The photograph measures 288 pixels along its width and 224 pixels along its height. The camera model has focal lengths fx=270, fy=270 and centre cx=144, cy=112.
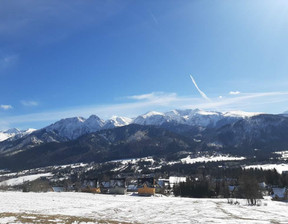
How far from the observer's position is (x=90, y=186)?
480 feet

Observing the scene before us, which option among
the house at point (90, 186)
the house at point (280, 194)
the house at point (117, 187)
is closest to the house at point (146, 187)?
the house at point (117, 187)

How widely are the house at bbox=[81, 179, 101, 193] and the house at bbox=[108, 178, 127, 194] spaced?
712 cm

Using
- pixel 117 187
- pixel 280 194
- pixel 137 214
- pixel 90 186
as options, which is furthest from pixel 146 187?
pixel 137 214

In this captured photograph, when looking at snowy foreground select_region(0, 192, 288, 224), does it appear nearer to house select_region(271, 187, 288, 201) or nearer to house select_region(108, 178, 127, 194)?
house select_region(271, 187, 288, 201)

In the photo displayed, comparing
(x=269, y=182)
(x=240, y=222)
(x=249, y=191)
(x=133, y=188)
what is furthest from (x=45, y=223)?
(x=269, y=182)

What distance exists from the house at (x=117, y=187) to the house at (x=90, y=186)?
7.12 m

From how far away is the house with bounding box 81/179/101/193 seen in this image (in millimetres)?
143750

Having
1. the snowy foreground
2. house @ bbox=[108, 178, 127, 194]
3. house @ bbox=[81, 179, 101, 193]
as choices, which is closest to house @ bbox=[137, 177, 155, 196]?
house @ bbox=[108, 178, 127, 194]

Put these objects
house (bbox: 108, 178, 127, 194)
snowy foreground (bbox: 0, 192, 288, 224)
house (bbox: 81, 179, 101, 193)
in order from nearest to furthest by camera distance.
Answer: snowy foreground (bbox: 0, 192, 288, 224) < house (bbox: 108, 178, 127, 194) < house (bbox: 81, 179, 101, 193)

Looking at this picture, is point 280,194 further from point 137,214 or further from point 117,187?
point 137,214

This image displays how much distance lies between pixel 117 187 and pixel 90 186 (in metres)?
18.1

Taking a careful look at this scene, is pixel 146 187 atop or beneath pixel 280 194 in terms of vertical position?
atop

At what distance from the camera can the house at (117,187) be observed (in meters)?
135

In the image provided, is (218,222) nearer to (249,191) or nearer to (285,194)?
(249,191)
